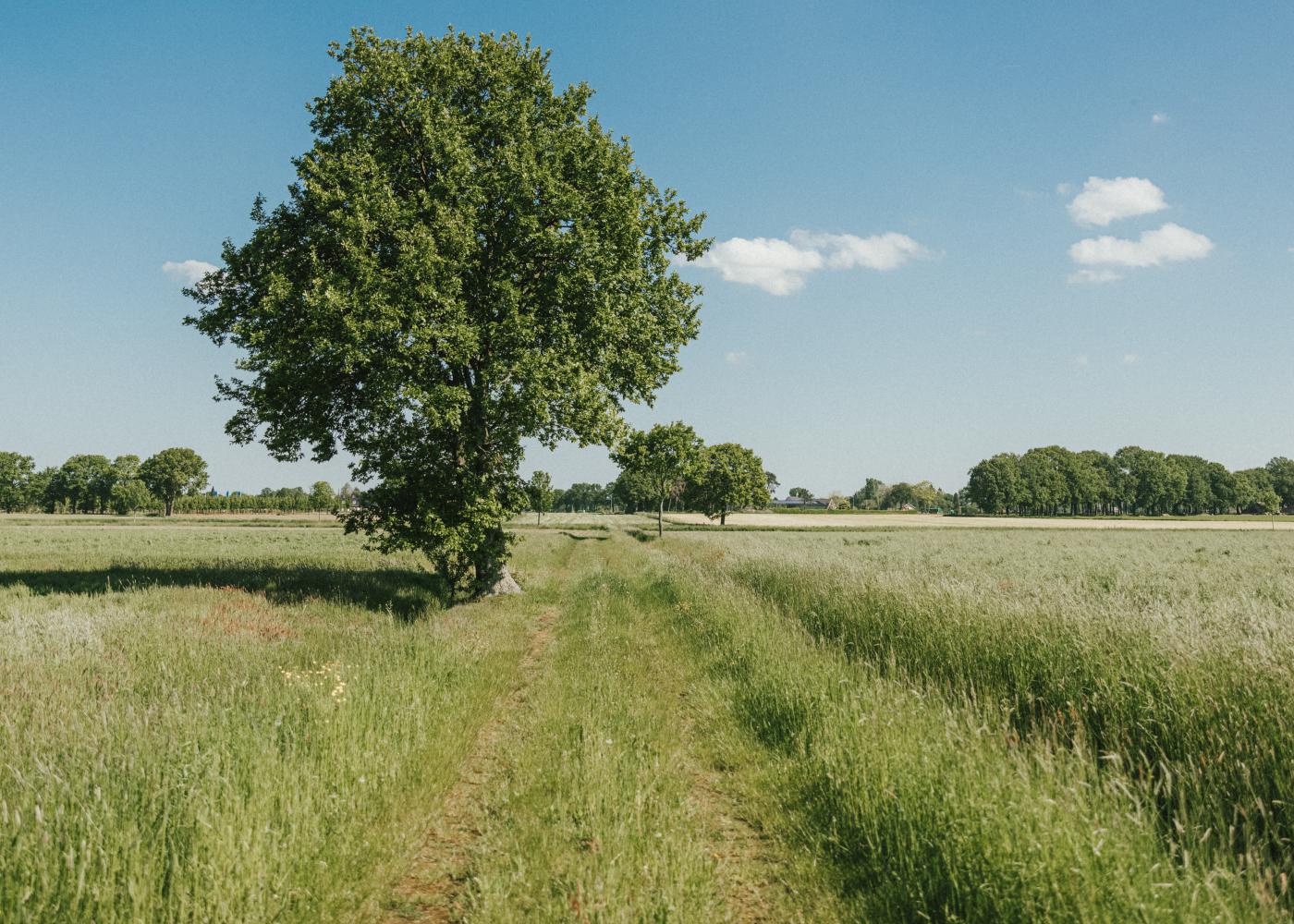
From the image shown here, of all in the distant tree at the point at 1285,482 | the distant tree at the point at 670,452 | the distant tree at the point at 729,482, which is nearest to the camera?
the distant tree at the point at 670,452

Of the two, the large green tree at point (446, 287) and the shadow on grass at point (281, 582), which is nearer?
the large green tree at point (446, 287)

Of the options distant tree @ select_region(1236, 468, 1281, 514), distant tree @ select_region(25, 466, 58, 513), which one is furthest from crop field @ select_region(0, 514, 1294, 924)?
distant tree @ select_region(1236, 468, 1281, 514)

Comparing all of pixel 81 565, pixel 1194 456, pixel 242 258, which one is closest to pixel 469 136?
pixel 242 258

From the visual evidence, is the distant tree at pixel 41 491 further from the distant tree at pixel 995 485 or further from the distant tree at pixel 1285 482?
the distant tree at pixel 1285 482

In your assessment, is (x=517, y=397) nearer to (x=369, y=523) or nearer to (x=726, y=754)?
(x=369, y=523)

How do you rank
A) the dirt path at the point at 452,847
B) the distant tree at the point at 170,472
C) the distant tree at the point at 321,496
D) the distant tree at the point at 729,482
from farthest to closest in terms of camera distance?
the distant tree at the point at 321,496, the distant tree at the point at 170,472, the distant tree at the point at 729,482, the dirt path at the point at 452,847

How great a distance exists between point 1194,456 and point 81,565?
255551 millimetres

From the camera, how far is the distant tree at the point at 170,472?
148 meters

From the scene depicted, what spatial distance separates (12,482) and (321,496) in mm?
72615

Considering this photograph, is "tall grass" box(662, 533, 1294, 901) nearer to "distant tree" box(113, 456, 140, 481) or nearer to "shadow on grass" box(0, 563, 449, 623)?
"shadow on grass" box(0, 563, 449, 623)

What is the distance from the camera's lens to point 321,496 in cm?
17962

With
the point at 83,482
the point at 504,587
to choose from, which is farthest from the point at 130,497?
the point at 504,587

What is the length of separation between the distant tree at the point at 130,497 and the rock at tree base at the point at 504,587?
7056 inches

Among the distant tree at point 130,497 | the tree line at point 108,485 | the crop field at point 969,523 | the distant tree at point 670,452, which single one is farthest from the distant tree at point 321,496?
the distant tree at point 670,452
